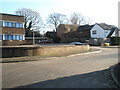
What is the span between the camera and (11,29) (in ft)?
115

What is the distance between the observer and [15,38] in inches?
1411

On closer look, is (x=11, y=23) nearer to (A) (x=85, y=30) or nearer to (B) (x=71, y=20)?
(A) (x=85, y=30)

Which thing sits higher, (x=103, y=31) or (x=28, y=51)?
(x=103, y=31)

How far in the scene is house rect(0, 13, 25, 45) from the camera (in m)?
33.9

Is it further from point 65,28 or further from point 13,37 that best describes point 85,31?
point 13,37

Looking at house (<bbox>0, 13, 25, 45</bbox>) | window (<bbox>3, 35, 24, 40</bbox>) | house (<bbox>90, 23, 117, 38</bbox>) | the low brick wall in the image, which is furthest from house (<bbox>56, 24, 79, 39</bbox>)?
the low brick wall

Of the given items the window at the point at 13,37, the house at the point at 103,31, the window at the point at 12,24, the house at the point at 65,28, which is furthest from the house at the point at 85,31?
the window at the point at 12,24

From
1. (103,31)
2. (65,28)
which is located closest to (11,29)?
(103,31)

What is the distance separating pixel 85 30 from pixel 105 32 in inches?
371

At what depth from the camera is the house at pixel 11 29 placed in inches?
1334

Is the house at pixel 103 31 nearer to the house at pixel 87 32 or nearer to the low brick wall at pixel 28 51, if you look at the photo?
the house at pixel 87 32

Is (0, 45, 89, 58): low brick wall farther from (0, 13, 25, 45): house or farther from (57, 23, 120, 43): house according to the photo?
(57, 23, 120, 43): house

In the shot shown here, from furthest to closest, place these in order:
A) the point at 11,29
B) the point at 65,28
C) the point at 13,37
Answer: the point at 65,28 < the point at 13,37 < the point at 11,29

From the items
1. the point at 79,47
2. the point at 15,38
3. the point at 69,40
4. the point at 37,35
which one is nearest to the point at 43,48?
the point at 79,47
